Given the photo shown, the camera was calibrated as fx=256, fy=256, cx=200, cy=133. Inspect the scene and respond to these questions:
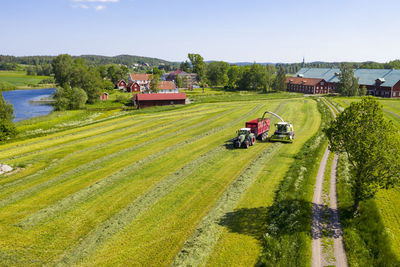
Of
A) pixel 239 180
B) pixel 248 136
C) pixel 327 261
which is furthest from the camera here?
pixel 248 136

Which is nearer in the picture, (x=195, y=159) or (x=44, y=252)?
(x=44, y=252)

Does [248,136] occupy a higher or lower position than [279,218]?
higher

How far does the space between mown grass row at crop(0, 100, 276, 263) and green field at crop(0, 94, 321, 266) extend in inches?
3.0

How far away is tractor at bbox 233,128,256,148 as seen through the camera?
32.2m

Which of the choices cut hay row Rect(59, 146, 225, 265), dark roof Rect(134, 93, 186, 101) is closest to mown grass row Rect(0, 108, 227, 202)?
cut hay row Rect(59, 146, 225, 265)

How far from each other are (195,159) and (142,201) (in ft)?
33.8

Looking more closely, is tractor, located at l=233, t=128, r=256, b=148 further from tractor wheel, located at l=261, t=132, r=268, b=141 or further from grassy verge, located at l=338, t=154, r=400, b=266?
grassy verge, located at l=338, t=154, r=400, b=266

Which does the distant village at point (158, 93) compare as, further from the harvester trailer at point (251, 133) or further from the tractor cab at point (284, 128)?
the tractor cab at point (284, 128)

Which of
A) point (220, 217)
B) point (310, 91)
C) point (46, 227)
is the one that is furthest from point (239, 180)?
point (310, 91)

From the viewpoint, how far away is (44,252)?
14.8 m

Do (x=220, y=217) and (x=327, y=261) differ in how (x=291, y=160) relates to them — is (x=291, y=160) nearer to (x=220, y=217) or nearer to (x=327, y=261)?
(x=220, y=217)

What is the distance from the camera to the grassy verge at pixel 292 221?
13.6m

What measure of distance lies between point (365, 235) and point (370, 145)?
17.8ft

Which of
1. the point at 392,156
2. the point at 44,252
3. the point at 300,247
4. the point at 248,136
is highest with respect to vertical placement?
the point at 392,156
